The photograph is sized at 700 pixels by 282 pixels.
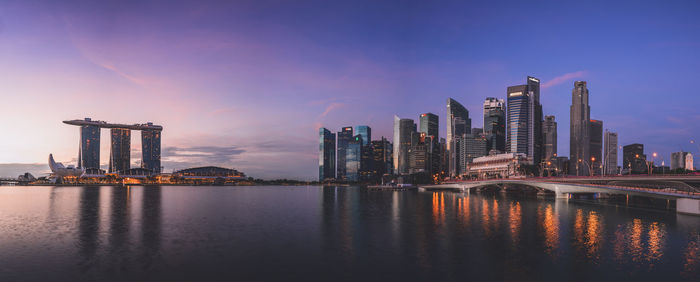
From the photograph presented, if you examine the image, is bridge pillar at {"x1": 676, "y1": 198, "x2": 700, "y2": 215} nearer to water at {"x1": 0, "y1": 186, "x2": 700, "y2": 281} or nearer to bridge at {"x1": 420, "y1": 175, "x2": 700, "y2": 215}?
bridge at {"x1": 420, "y1": 175, "x2": 700, "y2": 215}

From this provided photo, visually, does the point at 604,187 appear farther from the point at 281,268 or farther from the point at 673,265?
the point at 281,268

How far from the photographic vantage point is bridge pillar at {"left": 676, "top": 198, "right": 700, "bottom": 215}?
69.4m

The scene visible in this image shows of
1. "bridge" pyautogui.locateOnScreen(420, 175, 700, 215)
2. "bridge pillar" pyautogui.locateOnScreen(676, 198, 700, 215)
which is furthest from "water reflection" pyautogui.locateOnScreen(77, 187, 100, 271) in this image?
"bridge pillar" pyautogui.locateOnScreen(676, 198, 700, 215)

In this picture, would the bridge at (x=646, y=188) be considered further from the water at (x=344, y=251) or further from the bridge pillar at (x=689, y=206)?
the water at (x=344, y=251)

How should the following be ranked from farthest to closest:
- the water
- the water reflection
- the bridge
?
the bridge
the water reflection
the water

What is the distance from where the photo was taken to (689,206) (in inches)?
2817

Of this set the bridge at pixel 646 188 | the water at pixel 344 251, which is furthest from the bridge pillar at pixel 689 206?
the water at pixel 344 251

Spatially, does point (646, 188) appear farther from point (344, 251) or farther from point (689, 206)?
point (344, 251)

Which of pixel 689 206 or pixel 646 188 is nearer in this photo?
pixel 689 206

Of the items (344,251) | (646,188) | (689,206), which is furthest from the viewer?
(646,188)

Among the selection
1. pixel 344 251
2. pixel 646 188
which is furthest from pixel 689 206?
pixel 344 251

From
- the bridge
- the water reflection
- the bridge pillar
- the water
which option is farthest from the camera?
the bridge

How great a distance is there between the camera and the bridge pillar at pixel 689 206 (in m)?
69.4

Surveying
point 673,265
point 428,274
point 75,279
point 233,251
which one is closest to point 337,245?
point 233,251
